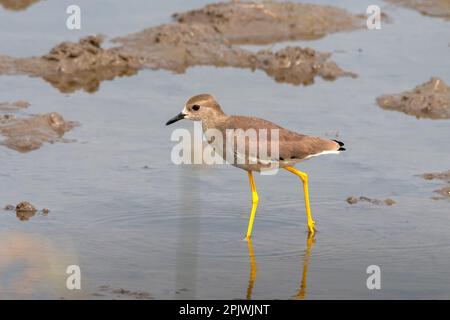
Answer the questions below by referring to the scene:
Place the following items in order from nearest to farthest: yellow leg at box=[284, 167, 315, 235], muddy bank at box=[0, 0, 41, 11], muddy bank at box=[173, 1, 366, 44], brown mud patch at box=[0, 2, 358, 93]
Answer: yellow leg at box=[284, 167, 315, 235], brown mud patch at box=[0, 2, 358, 93], muddy bank at box=[173, 1, 366, 44], muddy bank at box=[0, 0, 41, 11]

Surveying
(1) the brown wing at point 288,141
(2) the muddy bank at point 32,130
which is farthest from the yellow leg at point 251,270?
(2) the muddy bank at point 32,130

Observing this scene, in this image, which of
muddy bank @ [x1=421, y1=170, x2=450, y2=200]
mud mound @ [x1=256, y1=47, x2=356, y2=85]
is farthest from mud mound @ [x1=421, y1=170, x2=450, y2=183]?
mud mound @ [x1=256, y1=47, x2=356, y2=85]

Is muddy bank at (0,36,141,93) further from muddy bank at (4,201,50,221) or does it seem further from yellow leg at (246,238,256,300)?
yellow leg at (246,238,256,300)

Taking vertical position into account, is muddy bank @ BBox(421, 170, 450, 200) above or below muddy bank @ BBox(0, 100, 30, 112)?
below

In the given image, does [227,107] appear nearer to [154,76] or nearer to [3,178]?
[154,76]

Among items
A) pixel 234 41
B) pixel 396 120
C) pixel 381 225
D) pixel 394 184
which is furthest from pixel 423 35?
pixel 381 225

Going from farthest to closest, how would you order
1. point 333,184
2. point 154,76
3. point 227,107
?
point 154,76
point 227,107
point 333,184

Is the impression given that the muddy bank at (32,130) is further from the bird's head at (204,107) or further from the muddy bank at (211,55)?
the muddy bank at (211,55)

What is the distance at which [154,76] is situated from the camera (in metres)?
15.1

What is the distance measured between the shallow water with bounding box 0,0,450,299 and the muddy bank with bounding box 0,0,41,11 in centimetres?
128

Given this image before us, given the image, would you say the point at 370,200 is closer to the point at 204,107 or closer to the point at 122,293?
the point at 204,107

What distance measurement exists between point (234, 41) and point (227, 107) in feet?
11.3

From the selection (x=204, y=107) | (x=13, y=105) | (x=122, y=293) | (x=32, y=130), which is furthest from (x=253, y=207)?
(x=13, y=105)

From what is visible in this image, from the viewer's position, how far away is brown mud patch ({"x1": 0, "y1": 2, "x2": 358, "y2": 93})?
590 inches
